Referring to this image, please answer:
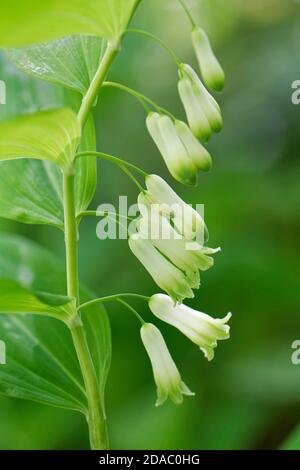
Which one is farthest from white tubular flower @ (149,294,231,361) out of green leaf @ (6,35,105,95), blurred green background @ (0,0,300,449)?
blurred green background @ (0,0,300,449)

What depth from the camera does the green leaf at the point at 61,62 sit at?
99 centimetres

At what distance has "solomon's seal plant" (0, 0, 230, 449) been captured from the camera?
802 mm

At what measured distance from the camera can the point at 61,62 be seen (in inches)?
39.5

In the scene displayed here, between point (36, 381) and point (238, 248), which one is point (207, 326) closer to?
point (36, 381)

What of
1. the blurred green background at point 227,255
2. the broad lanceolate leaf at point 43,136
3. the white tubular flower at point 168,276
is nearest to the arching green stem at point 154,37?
the broad lanceolate leaf at point 43,136

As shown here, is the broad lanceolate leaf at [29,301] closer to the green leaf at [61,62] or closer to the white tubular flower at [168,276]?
the white tubular flower at [168,276]

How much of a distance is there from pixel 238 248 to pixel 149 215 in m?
1.61

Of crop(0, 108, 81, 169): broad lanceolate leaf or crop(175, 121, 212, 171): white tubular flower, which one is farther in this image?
crop(175, 121, 212, 171): white tubular flower

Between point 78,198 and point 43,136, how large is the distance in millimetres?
236

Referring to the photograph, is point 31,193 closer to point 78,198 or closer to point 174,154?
point 78,198

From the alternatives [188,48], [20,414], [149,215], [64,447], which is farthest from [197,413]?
[188,48]

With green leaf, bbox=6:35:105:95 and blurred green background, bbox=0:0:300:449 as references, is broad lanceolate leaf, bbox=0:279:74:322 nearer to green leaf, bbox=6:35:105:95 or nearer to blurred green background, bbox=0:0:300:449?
green leaf, bbox=6:35:105:95

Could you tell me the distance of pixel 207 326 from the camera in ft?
3.28

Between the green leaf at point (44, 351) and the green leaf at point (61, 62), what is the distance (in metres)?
0.31
